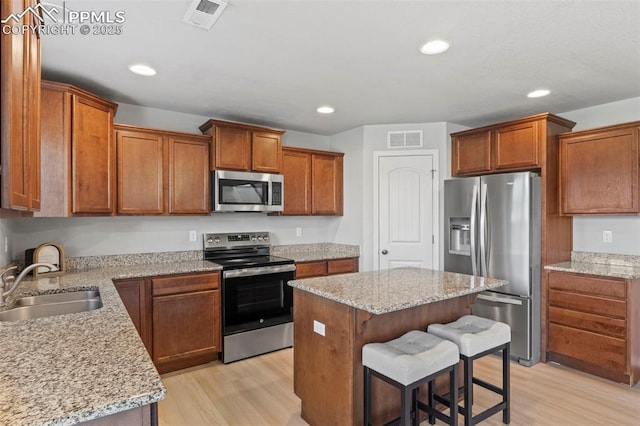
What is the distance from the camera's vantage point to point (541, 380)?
3.02 metres

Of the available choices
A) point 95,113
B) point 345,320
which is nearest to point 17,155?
point 345,320

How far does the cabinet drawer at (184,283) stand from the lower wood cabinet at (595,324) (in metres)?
3.15

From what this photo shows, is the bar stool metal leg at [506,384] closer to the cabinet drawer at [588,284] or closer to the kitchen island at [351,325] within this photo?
the kitchen island at [351,325]

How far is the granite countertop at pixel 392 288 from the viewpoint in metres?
1.94

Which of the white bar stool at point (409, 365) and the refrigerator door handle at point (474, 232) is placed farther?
the refrigerator door handle at point (474, 232)

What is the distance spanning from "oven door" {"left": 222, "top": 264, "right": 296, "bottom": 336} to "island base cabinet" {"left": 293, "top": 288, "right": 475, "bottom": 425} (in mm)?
1116

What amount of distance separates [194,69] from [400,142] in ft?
8.22

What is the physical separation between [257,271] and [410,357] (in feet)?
6.55

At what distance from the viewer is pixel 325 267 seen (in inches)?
164

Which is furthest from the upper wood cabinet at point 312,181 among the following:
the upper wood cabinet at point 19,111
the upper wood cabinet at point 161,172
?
the upper wood cabinet at point 19,111

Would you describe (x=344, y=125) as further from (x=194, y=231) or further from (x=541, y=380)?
(x=541, y=380)

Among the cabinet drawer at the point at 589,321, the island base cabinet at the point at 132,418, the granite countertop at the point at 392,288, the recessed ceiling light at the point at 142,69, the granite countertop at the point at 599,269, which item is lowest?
the cabinet drawer at the point at 589,321

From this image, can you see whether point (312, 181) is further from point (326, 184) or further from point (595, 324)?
point (595, 324)

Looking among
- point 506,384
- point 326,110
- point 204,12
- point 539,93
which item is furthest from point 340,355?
point 539,93
